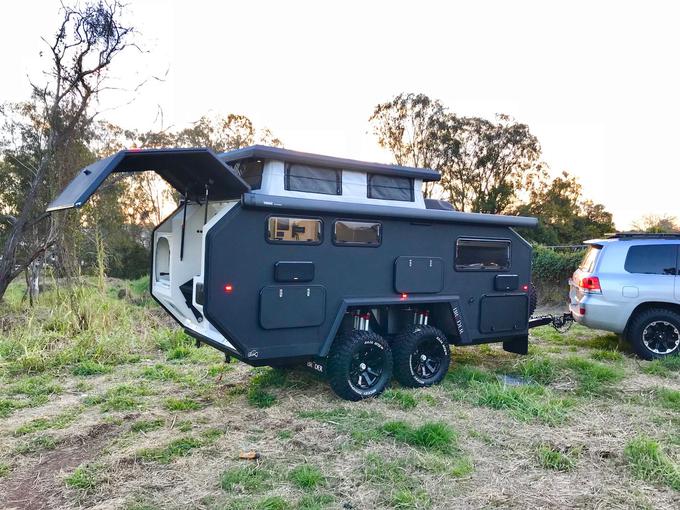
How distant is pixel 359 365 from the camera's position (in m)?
5.36

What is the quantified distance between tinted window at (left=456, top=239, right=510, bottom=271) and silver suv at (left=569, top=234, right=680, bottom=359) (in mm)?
1940

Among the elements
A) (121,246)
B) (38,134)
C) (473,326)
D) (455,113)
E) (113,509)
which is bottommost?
(113,509)

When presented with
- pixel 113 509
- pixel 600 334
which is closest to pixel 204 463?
pixel 113 509

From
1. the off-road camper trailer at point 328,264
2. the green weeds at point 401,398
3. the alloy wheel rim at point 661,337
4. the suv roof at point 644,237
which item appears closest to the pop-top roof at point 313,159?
the off-road camper trailer at point 328,264

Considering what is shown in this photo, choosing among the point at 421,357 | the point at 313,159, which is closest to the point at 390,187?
the point at 313,159

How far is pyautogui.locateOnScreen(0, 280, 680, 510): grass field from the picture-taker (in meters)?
3.42

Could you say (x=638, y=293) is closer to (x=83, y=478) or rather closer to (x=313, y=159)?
(x=313, y=159)

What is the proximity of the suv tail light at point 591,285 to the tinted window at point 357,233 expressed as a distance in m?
3.92

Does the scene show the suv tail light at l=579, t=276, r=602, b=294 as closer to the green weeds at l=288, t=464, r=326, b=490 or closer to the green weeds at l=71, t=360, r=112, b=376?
the green weeds at l=288, t=464, r=326, b=490

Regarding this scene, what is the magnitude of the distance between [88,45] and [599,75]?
36.5ft

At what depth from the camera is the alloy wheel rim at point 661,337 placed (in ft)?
23.5

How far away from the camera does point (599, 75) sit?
10766 millimetres

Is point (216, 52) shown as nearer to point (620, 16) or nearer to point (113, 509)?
point (620, 16)

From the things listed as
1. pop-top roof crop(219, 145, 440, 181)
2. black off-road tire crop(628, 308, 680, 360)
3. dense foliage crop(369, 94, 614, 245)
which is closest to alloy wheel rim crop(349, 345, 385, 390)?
pop-top roof crop(219, 145, 440, 181)
